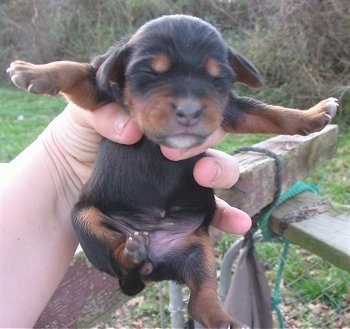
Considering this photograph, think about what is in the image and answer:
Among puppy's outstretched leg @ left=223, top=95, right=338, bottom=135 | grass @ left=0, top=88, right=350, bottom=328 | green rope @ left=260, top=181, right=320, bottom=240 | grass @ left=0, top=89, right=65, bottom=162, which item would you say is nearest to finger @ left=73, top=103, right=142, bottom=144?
puppy's outstretched leg @ left=223, top=95, right=338, bottom=135

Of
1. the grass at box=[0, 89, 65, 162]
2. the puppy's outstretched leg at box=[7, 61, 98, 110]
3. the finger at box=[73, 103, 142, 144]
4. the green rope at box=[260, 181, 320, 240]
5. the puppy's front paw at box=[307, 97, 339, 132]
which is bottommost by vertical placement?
the grass at box=[0, 89, 65, 162]

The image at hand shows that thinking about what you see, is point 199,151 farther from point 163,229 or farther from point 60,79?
point 60,79

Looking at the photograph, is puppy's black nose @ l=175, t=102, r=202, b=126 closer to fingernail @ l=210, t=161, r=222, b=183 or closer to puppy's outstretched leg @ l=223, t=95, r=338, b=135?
fingernail @ l=210, t=161, r=222, b=183

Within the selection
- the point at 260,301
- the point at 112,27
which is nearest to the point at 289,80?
the point at 112,27

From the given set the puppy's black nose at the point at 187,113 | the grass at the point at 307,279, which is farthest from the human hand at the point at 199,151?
the grass at the point at 307,279

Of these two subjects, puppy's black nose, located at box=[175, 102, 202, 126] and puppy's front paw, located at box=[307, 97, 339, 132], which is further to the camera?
puppy's front paw, located at box=[307, 97, 339, 132]

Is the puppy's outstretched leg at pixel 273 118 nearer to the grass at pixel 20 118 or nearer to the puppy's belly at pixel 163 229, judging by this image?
the puppy's belly at pixel 163 229

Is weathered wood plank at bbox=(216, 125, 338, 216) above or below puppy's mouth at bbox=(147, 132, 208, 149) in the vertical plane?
below

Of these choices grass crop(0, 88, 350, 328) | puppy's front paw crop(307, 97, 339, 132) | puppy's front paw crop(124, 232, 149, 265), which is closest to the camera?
puppy's front paw crop(124, 232, 149, 265)
